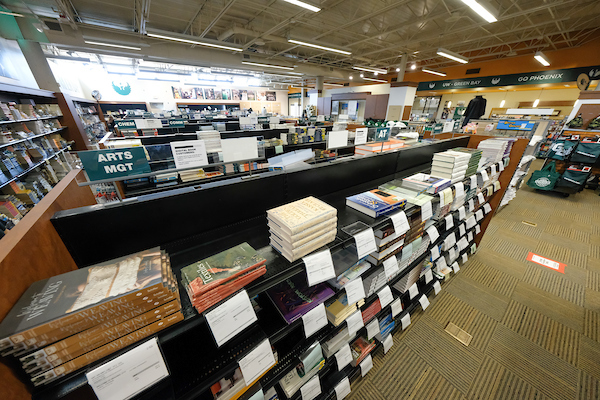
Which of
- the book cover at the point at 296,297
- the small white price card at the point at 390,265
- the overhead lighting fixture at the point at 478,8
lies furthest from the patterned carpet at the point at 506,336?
the overhead lighting fixture at the point at 478,8

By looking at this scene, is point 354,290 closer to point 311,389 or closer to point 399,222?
point 399,222

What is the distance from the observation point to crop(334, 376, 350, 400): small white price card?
5.23 ft

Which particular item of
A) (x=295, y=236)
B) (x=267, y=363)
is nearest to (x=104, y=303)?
(x=295, y=236)

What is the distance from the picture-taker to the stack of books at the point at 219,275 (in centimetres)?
71

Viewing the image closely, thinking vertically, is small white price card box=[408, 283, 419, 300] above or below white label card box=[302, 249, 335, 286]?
below

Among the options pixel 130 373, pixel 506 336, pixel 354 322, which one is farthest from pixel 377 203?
pixel 506 336

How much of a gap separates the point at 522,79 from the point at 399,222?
14084 mm

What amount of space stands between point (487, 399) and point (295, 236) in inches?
89.1

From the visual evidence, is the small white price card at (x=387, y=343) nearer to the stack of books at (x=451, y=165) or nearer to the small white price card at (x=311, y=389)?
the small white price card at (x=311, y=389)

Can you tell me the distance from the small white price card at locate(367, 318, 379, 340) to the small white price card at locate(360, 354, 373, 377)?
0.81ft

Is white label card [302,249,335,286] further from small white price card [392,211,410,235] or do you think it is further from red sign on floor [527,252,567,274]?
red sign on floor [527,252,567,274]

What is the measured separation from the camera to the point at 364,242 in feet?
3.69

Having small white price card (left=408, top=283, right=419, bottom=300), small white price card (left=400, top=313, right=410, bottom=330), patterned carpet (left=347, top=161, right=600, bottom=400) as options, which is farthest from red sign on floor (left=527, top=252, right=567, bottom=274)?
small white price card (left=400, top=313, right=410, bottom=330)

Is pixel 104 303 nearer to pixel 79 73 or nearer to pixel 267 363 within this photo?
pixel 267 363
